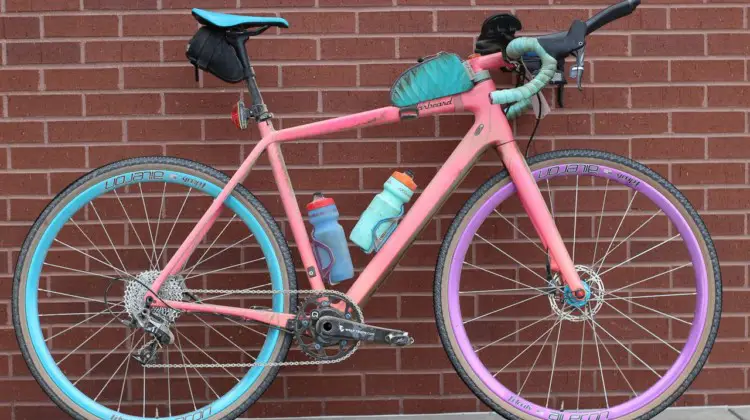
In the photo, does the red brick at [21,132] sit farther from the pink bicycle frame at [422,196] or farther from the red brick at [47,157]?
the pink bicycle frame at [422,196]

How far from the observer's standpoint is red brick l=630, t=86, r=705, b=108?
129 inches

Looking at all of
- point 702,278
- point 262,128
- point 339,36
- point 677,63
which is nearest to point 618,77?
point 677,63

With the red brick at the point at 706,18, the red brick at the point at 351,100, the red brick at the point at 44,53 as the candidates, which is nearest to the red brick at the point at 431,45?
the red brick at the point at 351,100

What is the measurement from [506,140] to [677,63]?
3.08ft

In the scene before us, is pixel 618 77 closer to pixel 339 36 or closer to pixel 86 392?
pixel 339 36

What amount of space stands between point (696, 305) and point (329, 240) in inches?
50.0

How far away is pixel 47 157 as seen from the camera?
3.26 m

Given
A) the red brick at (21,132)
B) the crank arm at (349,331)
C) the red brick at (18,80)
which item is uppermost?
the red brick at (18,80)

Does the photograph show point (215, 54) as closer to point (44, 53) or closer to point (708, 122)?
point (44, 53)

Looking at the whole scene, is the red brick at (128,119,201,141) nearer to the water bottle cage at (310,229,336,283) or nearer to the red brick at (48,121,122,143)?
the red brick at (48,121,122,143)

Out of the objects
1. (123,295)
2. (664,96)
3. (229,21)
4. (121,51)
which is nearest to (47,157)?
(121,51)

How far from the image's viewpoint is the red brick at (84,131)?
3248 millimetres

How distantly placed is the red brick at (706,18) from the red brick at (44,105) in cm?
236

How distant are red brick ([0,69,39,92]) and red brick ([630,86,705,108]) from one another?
2.33 m
